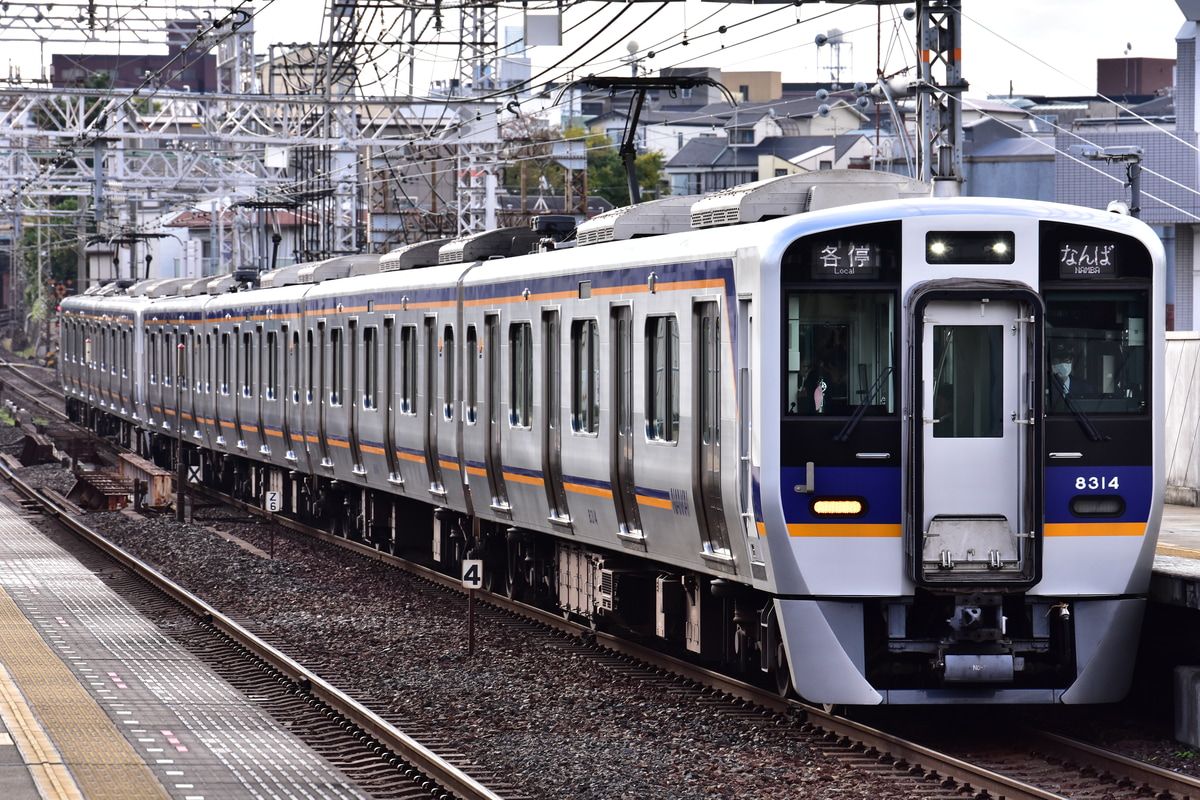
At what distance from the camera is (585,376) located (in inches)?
502

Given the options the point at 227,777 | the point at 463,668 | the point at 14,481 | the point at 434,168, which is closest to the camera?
the point at 227,777

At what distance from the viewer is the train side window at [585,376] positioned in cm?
1252

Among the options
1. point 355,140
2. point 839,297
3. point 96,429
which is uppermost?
point 355,140

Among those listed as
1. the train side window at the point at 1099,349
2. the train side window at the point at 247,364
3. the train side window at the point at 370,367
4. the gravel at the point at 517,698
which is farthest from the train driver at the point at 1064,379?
the train side window at the point at 247,364

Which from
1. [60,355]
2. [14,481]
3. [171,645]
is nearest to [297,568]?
[171,645]

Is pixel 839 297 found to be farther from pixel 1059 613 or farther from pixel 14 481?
pixel 14 481

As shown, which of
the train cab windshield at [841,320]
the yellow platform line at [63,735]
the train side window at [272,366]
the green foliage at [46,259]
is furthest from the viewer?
the green foliage at [46,259]

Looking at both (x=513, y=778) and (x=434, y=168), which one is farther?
(x=434, y=168)

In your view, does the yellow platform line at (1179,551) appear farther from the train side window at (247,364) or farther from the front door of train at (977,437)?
the train side window at (247,364)

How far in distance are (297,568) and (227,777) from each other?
9.85 meters

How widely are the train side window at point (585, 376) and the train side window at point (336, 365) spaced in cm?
731

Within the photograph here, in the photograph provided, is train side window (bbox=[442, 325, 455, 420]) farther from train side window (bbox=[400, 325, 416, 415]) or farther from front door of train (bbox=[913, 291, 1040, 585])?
front door of train (bbox=[913, 291, 1040, 585])

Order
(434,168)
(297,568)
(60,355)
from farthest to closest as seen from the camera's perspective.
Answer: (434,168), (60,355), (297,568)

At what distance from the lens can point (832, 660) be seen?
962cm
